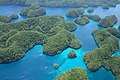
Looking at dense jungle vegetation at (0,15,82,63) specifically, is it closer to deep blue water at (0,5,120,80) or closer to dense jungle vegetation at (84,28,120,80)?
deep blue water at (0,5,120,80)

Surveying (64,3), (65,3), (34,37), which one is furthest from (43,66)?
(65,3)

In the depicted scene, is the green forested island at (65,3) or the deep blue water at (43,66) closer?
the deep blue water at (43,66)

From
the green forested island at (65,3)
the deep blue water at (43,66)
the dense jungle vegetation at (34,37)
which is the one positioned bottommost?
the green forested island at (65,3)

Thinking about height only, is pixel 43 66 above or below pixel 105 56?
below

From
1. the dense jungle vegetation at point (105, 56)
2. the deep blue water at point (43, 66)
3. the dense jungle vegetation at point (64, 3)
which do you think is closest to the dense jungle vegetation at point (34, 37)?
the deep blue water at point (43, 66)

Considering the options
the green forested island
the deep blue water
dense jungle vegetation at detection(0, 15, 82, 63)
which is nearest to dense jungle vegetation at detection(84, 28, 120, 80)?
the deep blue water

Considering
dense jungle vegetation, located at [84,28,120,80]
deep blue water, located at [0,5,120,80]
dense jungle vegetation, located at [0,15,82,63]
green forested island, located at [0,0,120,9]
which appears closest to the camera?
deep blue water, located at [0,5,120,80]

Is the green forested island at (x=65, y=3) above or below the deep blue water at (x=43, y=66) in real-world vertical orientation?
below

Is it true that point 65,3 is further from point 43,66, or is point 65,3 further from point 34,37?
point 43,66

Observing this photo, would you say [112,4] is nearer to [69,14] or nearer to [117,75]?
[69,14]

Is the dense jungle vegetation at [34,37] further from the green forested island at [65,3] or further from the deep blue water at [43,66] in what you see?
the green forested island at [65,3]

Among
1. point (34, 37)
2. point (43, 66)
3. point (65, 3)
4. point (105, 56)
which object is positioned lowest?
point (65, 3)
